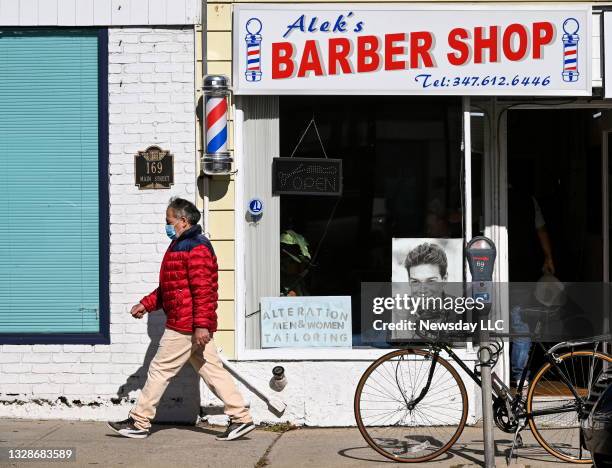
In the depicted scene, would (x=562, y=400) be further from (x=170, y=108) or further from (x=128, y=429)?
(x=170, y=108)

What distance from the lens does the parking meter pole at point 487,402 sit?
686 cm

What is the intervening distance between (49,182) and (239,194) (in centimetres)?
163

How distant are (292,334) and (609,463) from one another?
13.1 ft

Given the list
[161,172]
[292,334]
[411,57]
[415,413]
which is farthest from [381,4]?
[415,413]

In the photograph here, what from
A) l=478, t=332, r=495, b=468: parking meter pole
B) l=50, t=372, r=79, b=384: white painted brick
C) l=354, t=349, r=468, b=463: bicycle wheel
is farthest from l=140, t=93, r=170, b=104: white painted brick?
l=478, t=332, r=495, b=468: parking meter pole

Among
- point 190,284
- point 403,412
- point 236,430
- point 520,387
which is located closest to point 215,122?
point 190,284

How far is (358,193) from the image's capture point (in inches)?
350

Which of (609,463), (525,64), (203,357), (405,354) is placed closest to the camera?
(609,463)

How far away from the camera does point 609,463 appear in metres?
5.18

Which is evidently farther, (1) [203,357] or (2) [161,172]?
(2) [161,172]

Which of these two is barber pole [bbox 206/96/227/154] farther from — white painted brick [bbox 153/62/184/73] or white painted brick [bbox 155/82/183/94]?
white painted brick [bbox 153/62/184/73]

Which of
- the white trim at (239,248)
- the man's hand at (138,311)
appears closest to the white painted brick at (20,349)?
the man's hand at (138,311)

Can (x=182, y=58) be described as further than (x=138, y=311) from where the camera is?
Yes

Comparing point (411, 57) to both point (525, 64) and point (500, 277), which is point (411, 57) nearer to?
point (525, 64)
